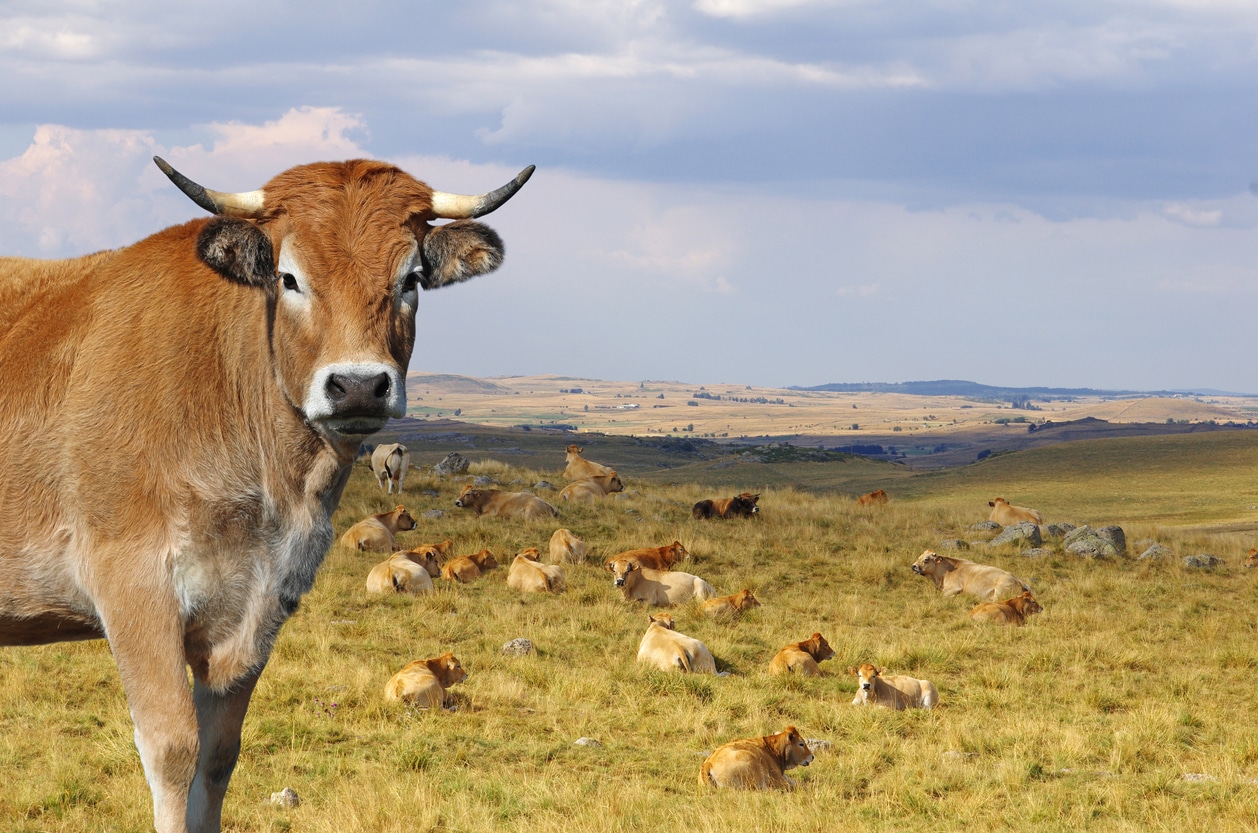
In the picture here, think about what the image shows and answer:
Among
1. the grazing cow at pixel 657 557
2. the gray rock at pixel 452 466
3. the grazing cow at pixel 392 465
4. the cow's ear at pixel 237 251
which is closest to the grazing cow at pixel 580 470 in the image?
the gray rock at pixel 452 466

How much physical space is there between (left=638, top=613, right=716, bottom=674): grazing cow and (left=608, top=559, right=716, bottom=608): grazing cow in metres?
3.40

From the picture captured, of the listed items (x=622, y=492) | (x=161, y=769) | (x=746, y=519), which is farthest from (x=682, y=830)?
(x=622, y=492)

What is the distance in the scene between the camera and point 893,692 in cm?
1110

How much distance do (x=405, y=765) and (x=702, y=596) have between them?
8152 millimetres

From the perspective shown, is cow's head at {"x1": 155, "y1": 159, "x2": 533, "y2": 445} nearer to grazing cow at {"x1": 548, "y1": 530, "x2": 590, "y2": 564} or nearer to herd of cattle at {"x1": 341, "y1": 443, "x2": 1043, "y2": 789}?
herd of cattle at {"x1": 341, "y1": 443, "x2": 1043, "y2": 789}

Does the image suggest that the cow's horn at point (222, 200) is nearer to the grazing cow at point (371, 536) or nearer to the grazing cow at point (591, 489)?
the grazing cow at point (371, 536)

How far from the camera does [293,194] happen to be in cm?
478

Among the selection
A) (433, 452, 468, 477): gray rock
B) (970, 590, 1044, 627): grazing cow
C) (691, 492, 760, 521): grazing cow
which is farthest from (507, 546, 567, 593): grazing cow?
(433, 452, 468, 477): gray rock

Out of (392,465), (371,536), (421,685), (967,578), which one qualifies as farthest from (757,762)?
(392,465)

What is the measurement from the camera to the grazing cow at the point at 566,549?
Result: 59.4 feet

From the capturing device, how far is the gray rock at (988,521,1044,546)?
73.8 feet

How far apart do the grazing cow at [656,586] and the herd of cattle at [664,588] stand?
16 millimetres

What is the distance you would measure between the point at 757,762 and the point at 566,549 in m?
10.1

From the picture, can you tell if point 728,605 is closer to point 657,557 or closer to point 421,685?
point 657,557
